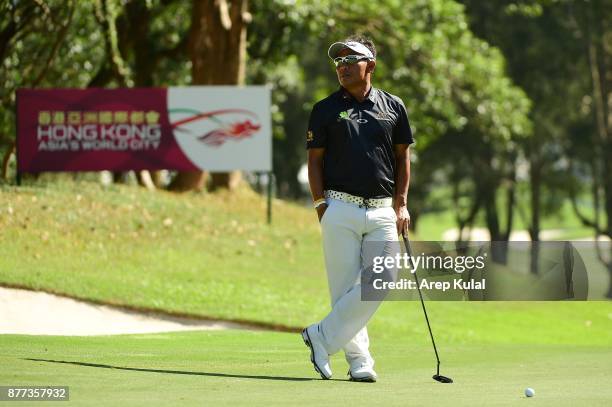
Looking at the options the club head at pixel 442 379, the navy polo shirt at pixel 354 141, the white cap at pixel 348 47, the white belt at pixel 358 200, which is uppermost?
the white cap at pixel 348 47

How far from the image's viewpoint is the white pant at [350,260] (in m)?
9.41

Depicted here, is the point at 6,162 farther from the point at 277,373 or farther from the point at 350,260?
the point at 350,260

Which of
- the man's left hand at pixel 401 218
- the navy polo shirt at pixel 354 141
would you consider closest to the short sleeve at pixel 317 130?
the navy polo shirt at pixel 354 141

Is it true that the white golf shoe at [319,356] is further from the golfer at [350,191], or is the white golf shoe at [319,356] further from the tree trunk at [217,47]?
the tree trunk at [217,47]

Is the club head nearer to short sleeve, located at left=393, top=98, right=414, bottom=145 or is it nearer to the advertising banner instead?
short sleeve, located at left=393, top=98, right=414, bottom=145

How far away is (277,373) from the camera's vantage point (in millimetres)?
10078

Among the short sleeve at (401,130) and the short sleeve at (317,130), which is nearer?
the short sleeve at (317,130)

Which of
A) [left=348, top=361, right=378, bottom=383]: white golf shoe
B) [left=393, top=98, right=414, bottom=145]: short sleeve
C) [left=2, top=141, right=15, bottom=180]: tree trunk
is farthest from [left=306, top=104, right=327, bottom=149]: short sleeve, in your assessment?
[left=2, top=141, right=15, bottom=180]: tree trunk

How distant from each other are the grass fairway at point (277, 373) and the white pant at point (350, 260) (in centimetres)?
29

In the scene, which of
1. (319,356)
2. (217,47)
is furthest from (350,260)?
(217,47)

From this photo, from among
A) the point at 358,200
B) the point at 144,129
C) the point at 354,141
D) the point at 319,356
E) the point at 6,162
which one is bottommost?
the point at 6,162

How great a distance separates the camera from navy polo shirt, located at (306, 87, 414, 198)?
9438 mm

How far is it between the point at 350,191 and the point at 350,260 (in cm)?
47

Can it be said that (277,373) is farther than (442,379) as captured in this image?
Yes
